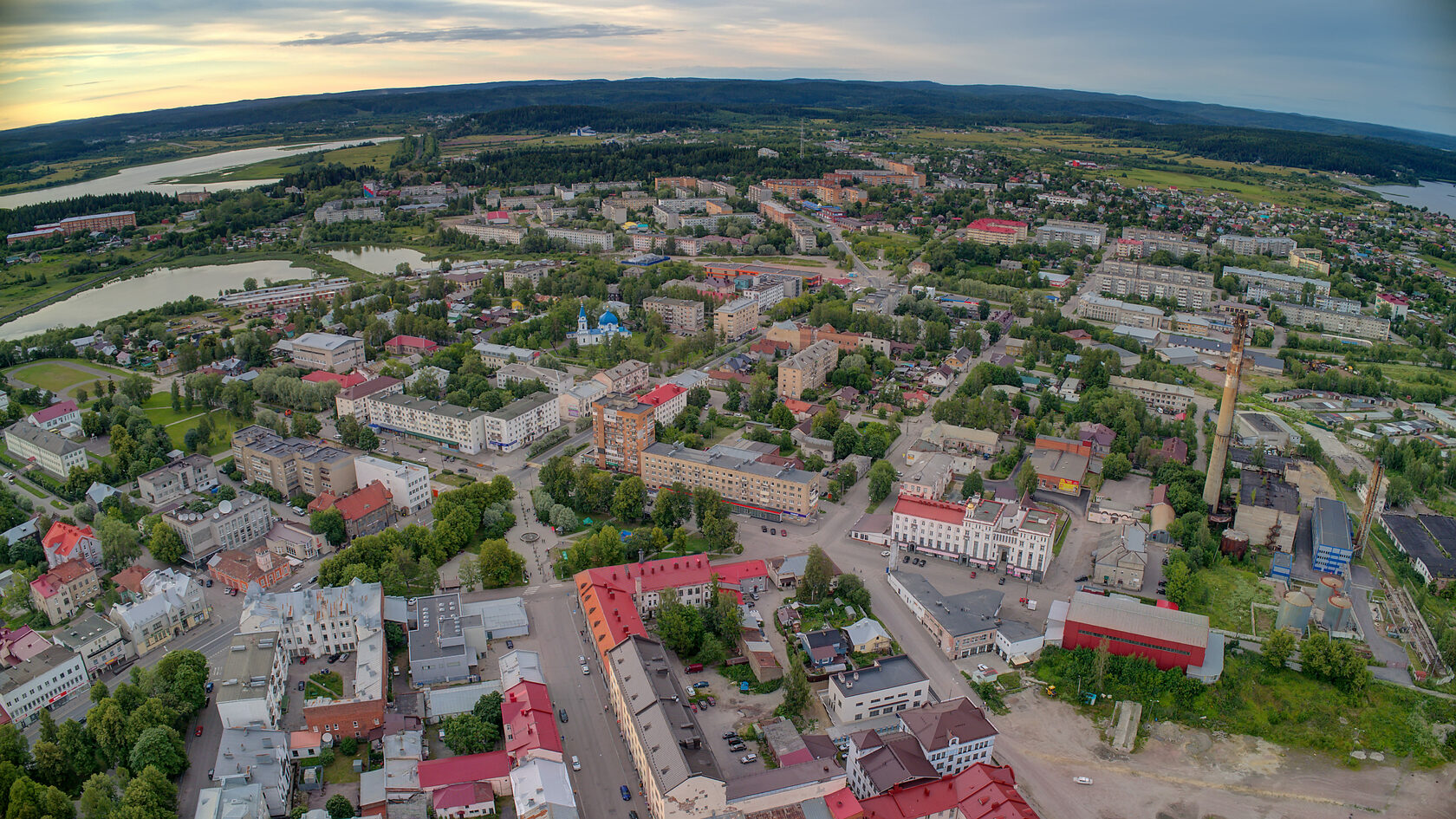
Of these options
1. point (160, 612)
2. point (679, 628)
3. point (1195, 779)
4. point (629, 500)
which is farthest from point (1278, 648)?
point (160, 612)

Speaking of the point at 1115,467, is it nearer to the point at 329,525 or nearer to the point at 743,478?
the point at 743,478

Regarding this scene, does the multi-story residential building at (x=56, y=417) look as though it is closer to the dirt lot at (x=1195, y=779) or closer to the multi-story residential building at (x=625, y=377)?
the multi-story residential building at (x=625, y=377)

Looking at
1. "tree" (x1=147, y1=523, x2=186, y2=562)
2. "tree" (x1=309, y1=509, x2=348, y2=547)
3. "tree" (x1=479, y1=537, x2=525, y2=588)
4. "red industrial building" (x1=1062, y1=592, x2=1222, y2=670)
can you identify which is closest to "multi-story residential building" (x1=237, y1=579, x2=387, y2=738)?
"tree" (x1=479, y1=537, x2=525, y2=588)

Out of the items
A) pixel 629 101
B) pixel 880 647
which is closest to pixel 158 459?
pixel 880 647

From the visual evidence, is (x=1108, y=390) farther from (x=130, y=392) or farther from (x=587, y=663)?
(x=130, y=392)

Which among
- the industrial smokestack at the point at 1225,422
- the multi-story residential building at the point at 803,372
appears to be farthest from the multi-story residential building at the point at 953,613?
the multi-story residential building at the point at 803,372

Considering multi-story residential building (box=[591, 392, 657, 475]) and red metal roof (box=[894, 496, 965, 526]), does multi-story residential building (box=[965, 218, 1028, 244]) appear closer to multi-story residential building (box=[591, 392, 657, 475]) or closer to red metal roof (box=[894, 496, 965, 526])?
multi-story residential building (box=[591, 392, 657, 475])
